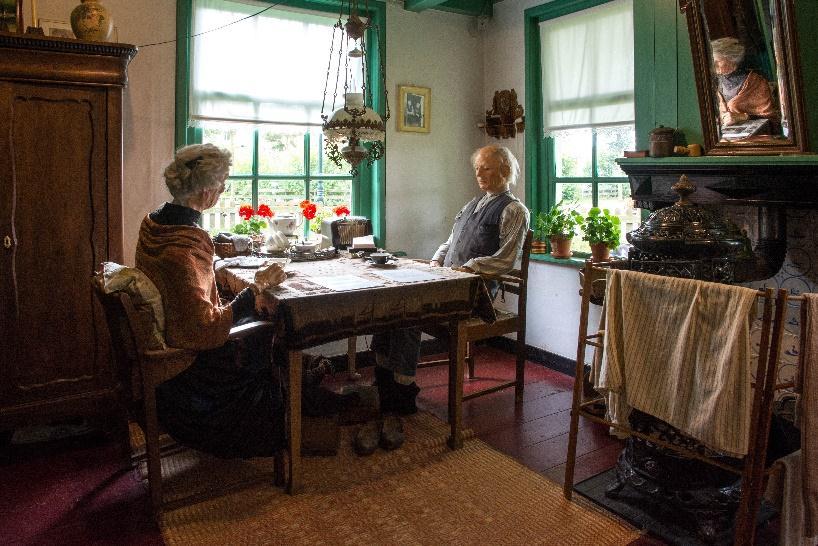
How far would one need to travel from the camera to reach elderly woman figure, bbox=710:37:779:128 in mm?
2756

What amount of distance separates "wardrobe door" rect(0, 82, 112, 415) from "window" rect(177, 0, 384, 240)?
2.75 ft

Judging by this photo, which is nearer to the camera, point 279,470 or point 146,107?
point 279,470

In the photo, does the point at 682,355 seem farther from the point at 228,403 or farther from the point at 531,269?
the point at 531,269

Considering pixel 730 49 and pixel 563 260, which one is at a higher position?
pixel 730 49

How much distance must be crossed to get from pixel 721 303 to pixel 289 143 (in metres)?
3.07

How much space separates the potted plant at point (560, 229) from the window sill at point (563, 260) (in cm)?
4

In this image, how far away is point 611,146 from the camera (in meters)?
4.06

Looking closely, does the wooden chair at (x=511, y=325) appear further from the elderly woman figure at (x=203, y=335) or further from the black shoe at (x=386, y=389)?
the elderly woman figure at (x=203, y=335)

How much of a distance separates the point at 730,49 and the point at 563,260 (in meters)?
1.70

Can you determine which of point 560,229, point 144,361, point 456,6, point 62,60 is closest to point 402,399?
point 144,361

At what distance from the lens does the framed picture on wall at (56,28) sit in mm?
2929

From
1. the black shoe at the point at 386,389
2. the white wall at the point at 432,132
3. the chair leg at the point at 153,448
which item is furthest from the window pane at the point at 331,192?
the chair leg at the point at 153,448

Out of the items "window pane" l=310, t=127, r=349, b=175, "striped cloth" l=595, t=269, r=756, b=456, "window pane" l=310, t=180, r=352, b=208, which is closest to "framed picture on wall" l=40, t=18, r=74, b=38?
"window pane" l=310, t=127, r=349, b=175

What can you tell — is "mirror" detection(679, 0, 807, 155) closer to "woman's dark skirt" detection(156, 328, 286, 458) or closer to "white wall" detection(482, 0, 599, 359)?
"white wall" detection(482, 0, 599, 359)
